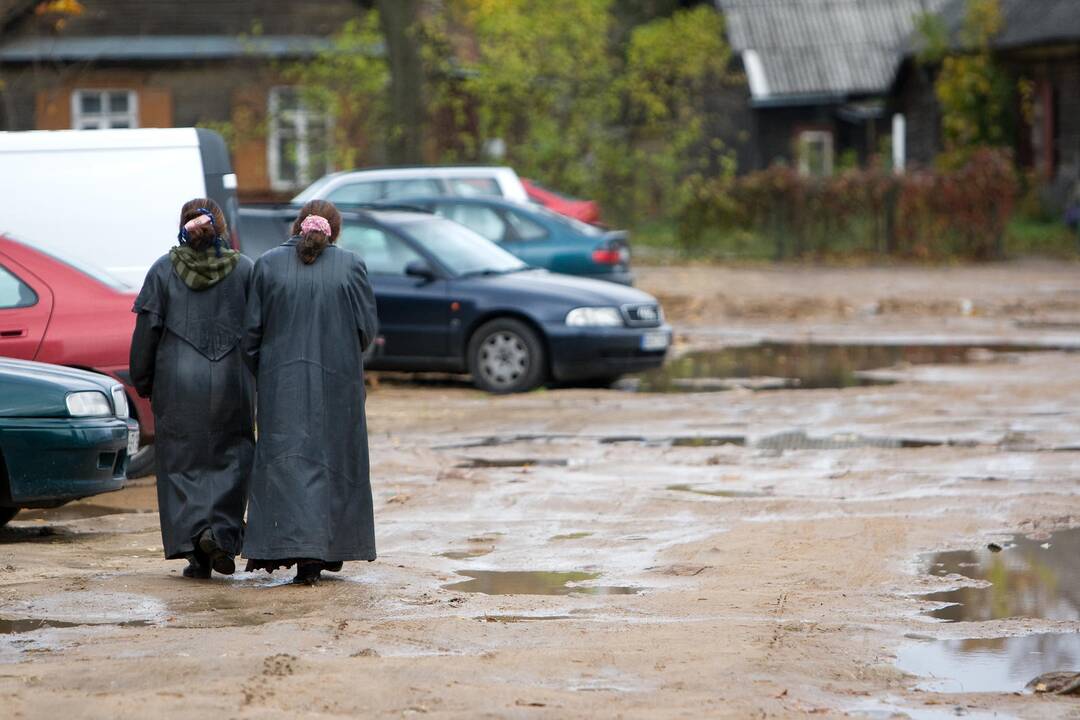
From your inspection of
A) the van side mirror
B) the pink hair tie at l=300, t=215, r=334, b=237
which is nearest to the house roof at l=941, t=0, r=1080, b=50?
the van side mirror

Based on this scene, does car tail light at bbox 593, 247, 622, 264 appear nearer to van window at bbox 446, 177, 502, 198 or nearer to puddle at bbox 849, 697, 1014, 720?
van window at bbox 446, 177, 502, 198

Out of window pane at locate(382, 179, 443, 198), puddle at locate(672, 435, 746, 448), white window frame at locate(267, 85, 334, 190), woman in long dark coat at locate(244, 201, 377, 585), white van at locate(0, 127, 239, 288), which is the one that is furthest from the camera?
white window frame at locate(267, 85, 334, 190)

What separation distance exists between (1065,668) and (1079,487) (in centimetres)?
421

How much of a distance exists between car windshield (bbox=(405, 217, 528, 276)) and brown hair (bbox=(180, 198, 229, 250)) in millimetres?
8015

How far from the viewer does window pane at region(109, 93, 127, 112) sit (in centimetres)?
3800

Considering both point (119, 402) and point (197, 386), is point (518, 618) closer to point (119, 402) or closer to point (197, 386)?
point (197, 386)

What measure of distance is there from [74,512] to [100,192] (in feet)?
8.24

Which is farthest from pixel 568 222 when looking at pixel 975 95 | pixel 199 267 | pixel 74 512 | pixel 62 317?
pixel 975 95

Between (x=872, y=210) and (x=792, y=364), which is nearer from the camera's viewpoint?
(x=792, y=364)

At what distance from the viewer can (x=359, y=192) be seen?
Answer: 2352 centimetres

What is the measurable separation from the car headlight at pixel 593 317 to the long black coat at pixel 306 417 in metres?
7.83

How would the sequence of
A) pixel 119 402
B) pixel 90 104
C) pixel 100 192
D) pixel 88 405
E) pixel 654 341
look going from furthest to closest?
pixel 90 104
pixel 654 341
pixel 100 192
pixel 119 402
pixel 88 405

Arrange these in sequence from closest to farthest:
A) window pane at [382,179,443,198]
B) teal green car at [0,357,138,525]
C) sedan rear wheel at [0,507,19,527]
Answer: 1. teal green car at [0,357,138,525]
2. sedan rear wheel at [0,507,19,527]
3. window pane at [382,179,443,198]

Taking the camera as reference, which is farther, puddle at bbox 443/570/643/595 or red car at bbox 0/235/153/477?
red car at bbox 0/235/153/477
